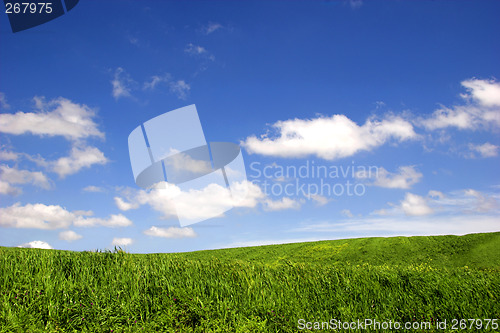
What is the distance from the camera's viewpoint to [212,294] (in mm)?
7711

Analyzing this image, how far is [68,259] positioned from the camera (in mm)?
9273

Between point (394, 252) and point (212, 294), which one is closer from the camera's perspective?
point (212, 294)

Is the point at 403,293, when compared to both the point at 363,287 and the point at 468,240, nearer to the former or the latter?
the point at 363,287

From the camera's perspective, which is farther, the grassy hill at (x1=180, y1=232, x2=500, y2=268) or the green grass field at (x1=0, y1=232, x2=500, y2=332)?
the grassy hill at (x1=180, y1=232, x2=500, y2=268)

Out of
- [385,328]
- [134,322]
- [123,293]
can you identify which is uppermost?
[123,293]

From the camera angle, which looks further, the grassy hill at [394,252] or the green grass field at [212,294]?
the grassy hill at [394,252]

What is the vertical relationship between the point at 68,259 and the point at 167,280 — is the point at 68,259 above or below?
above

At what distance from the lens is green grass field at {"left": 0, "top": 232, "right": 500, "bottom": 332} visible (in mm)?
6980

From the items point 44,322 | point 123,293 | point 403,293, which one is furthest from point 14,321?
point 403,293

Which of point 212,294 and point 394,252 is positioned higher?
point 212,294

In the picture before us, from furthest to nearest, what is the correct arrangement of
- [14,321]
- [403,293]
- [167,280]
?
[167,280] → [403,293] → [14,321]

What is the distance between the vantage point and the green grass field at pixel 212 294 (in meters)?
6.98

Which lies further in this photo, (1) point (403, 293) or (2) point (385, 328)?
(1) point (403, 293)

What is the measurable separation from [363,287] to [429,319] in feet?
4.81
